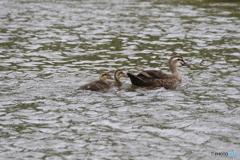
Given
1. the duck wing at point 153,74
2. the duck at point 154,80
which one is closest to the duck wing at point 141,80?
the duck at point 154,80

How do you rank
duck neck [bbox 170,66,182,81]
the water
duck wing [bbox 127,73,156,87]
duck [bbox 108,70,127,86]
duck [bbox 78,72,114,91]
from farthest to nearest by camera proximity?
duck neck [bbox 170,66,182,81] < duck [bbox 108,70,127,86] < duck wing [bbox 127,73,156,87] < duck [bbox 78,72,114,91] < the water

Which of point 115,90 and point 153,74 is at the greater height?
point 153,74

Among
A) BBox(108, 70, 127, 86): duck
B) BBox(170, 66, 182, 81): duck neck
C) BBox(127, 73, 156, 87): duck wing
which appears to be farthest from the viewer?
BBox(170, 66, 182, 81): duck neck

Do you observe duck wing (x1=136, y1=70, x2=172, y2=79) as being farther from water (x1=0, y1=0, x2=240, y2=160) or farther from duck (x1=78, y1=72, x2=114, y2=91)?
duck (x1=78, y1=72, x2=114, y2=91)

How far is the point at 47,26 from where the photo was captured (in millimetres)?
21844

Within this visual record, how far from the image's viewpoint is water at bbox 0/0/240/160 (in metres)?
8.21

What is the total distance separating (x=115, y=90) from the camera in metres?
12.2

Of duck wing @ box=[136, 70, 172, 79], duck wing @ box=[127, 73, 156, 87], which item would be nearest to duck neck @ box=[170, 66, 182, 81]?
duck wing @ box=[136, 70, 172, 79]

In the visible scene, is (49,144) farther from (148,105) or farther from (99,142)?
(148,105)

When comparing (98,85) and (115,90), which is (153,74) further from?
(98,85)

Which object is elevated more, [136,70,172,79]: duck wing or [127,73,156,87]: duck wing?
[136,70,172,79]: duck wing

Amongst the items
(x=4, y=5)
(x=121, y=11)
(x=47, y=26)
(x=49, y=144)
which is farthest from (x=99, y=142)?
(x=4, y=5)

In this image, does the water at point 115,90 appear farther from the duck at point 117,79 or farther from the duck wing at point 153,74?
the duck wing at point 153,74

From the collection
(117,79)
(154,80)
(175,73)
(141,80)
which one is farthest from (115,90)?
(175,73)
